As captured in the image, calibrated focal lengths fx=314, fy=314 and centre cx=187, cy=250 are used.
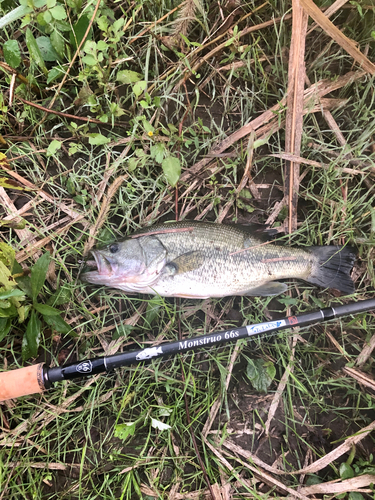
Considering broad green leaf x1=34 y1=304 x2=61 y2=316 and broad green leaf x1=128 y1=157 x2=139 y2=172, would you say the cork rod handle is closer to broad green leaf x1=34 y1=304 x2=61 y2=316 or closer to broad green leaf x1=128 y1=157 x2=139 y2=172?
broad green leaf x1=34 y1=304 x2=61 y2=316

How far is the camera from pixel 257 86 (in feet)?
9.58

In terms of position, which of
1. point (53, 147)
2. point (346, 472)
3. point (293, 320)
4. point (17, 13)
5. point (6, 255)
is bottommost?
point (346, 472)

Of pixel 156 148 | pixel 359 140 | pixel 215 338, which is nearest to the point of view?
pixel 215 338

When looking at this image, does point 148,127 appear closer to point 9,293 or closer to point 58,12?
point 58,12

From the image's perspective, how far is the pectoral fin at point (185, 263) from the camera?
257 cm

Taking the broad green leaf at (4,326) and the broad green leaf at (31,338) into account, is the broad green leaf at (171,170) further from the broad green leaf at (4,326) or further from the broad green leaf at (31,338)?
the broad green leaf at (4,326)

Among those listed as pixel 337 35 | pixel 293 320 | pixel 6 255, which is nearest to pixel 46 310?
pixel 6 255

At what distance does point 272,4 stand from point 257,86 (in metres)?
0.68

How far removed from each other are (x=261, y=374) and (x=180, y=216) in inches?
61.5

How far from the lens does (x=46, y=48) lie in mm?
2756

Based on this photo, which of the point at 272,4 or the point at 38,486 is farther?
the point at 272,4

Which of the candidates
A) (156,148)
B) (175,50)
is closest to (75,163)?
(156,148)

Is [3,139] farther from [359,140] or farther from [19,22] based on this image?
[359,140]

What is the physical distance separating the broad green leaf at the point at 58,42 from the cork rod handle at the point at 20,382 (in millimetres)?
2599
